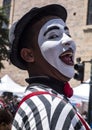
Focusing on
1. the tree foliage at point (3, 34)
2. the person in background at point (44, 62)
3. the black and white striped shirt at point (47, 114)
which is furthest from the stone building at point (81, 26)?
the black and white striped shirt at point (47, 114)

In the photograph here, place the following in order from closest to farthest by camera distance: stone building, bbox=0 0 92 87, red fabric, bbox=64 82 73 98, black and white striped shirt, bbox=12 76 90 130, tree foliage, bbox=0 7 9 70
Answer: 1. black and white striped shirt, bbox=12 76 90 130
2. red fabric, bbox=64 82 73 98
3. tree foliage, bbox=0 7 9 70
4. stone building, bbox=0 0 92 87

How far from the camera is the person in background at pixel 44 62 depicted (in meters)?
2.30

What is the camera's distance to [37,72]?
2555 mm

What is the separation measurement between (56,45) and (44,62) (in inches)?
4.9

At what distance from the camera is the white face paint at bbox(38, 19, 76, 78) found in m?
2.54

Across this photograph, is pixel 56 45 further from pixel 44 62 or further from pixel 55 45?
pixel 44 62

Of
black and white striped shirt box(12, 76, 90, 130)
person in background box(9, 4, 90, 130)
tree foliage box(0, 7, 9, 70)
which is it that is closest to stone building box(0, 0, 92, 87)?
tree foliage box(0, 7, 9, 70)

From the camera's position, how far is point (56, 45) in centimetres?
255

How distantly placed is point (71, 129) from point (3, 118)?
1935 mm

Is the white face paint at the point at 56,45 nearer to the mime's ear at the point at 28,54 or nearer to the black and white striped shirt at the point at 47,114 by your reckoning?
the mime's ear at the point at 28,54

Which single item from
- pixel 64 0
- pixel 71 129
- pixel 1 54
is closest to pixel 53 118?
pixel 71 129

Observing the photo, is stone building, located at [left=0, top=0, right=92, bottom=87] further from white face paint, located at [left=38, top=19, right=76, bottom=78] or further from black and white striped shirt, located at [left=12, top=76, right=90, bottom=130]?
black and white striped shirt, located at [left=12, top=76, right=90, bottom=130]

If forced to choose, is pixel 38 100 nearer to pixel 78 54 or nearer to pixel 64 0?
pixel 78 54

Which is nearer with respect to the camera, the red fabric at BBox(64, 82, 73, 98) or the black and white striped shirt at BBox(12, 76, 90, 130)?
the black and white striped shirt at BBox(12, 76, 90, 130)
